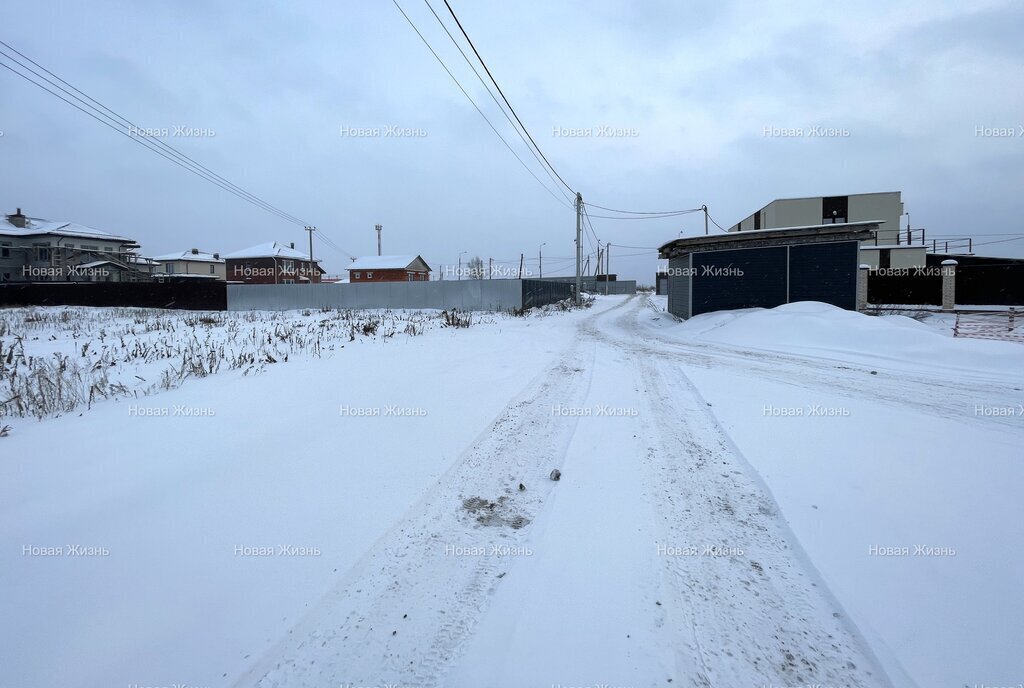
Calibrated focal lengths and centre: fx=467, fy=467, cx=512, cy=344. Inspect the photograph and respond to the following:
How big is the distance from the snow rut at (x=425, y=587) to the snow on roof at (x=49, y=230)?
65.2m

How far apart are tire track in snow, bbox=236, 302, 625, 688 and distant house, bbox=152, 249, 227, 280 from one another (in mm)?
72113

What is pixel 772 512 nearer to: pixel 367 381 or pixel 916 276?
pixel 367 381

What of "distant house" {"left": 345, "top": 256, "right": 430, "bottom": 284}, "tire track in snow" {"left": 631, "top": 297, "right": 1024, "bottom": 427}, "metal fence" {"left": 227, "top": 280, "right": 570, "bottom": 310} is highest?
"distant house" {"left": 345, "top": 256, "right": 430, "bottom": 284}

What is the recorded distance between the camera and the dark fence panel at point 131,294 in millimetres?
31938

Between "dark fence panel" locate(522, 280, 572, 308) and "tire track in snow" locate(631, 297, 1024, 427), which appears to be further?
"dark fence panel" locate(522, 280, 572, 308)

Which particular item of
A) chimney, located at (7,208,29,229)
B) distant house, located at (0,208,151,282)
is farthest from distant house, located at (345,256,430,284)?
chimney, located at (7,208,29,229)

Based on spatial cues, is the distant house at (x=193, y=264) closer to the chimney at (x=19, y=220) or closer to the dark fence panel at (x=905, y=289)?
the chimney at (x=19, y=220)

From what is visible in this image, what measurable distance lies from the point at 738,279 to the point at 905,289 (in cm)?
1557

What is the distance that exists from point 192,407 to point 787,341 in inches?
501

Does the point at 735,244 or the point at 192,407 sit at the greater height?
the point at 735,244

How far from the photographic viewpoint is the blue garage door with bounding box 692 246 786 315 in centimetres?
Answer: 1662

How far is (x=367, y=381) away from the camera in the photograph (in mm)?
6980

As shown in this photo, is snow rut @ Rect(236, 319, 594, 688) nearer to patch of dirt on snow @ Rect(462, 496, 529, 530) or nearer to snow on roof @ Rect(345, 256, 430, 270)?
patch of dirt on snow @ Rect(462, 496, 529, 530)

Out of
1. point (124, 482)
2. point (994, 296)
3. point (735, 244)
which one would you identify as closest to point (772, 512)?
point (124, 482)
